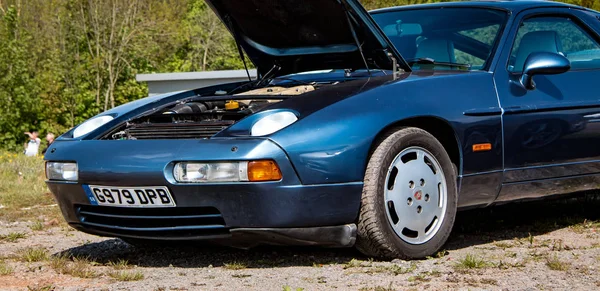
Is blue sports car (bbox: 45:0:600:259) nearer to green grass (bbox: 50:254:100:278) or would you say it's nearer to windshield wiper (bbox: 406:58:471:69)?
windshield wiper (bbox: 406:58:471:69)

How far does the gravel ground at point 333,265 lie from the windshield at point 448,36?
3.48 feet

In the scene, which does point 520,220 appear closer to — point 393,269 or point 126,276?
point 393,269


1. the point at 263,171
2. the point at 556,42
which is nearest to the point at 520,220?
the point at 556,42

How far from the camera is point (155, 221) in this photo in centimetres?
451

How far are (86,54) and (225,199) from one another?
3344cm

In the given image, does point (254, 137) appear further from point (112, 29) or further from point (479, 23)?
point (112, 29)

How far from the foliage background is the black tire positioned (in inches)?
1219

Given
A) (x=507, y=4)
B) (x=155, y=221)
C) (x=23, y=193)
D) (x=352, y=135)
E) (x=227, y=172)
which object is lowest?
(x=23, y=193)

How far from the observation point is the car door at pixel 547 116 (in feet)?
16.8

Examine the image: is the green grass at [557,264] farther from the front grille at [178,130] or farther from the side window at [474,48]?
the front grille at [178,130]

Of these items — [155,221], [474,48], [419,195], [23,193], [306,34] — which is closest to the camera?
[155,221]

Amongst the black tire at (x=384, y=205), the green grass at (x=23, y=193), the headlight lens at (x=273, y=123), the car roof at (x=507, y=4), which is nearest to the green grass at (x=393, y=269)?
the black tire at (x=384, y=205)

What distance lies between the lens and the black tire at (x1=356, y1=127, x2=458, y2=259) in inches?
171

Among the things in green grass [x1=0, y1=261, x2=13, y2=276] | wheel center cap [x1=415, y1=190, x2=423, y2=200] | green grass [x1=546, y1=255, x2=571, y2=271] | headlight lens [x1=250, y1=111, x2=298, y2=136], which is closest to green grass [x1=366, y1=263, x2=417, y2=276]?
wheel center cap [x1=415, y1=190, x2=423, y2=200]
